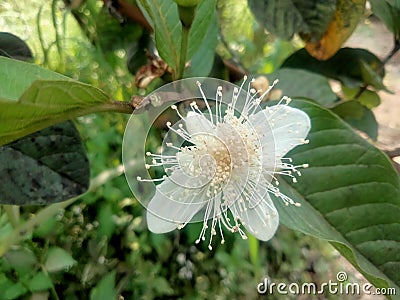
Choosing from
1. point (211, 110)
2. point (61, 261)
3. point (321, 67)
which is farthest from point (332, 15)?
point (61, 261)

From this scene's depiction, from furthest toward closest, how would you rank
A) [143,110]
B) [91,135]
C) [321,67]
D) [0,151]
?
[91,135], [321,67], [0,151], [143,110]

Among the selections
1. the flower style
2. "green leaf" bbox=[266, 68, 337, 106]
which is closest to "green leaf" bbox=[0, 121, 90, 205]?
the flower style

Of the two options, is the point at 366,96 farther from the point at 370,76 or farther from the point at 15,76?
the point at 15,76

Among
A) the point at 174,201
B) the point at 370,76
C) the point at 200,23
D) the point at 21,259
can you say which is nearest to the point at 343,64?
the point at 370,76

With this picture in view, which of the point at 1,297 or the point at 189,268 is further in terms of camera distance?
the point at 189,268

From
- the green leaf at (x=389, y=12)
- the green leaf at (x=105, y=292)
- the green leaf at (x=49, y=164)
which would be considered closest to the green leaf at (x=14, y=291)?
the green leaf at (x=105, y=292)

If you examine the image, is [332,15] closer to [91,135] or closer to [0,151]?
[0,151]

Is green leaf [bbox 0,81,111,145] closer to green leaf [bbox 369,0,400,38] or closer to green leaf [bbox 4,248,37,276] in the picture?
green leaf [bbox 369,0,400,38]

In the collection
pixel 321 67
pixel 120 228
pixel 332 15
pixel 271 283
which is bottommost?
pixel 271 283
